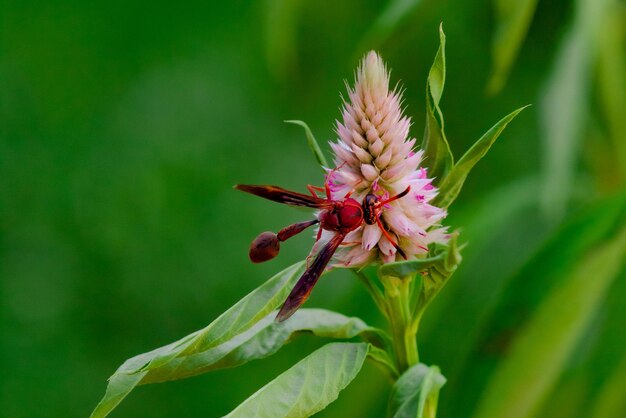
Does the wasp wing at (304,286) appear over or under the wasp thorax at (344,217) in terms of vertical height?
under

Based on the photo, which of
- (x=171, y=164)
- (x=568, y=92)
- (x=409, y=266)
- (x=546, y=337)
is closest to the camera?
(x=409, y=266)

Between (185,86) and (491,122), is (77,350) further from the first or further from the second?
(491,122)

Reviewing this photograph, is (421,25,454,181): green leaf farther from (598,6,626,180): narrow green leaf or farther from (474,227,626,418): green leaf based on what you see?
(598,6,626,180): narrow green leaf

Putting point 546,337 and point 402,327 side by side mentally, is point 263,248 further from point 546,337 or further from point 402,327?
point 546,337

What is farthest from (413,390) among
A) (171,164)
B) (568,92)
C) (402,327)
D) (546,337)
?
(171,164)

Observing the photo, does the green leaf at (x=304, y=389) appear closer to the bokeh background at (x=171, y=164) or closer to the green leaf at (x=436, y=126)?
the green leaf at (x=436, y=126)

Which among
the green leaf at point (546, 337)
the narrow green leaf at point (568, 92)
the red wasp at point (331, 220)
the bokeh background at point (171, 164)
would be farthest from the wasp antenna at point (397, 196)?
the bokeh background at point (171, 164)

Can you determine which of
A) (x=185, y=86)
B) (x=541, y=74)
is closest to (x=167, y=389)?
(x=185, y=86)
